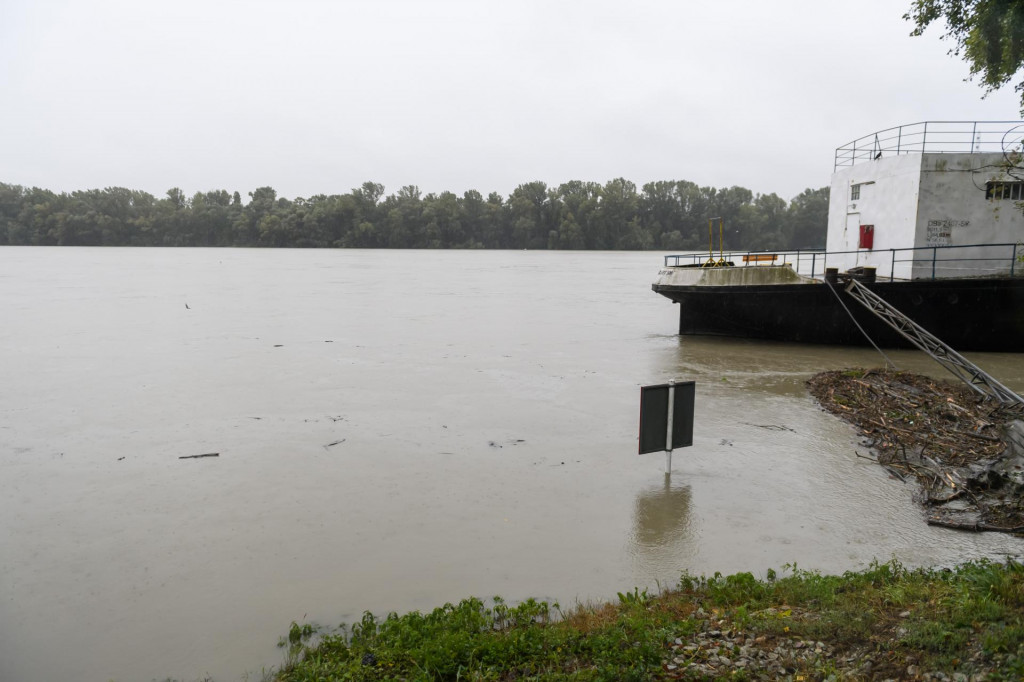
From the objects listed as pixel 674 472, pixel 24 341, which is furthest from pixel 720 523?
pixel 24 341

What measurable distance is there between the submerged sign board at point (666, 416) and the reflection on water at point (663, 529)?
18.5 inches

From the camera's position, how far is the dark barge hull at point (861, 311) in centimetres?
1841

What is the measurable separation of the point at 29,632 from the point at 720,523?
592cm

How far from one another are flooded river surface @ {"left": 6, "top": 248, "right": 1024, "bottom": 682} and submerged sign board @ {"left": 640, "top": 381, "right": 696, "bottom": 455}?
47 centimetres

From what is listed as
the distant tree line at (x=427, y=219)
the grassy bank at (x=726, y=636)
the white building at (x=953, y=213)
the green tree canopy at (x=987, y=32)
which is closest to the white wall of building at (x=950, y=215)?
the white building at (x=953, y=213)

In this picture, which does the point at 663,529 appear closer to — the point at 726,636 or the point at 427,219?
the point at 726,636

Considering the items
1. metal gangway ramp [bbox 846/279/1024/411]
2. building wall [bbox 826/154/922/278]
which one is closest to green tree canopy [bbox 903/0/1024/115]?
metal gangway ramp [bbox 846/279/1024/411]

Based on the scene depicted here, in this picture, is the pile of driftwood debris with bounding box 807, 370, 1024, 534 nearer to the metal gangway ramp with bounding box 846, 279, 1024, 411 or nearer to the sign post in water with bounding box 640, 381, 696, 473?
the metal gangway ramp with bounding box 846, 279, 1024, 411

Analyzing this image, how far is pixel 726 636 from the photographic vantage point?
446 centimetres

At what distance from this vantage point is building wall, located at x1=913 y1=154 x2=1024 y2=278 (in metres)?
18.6

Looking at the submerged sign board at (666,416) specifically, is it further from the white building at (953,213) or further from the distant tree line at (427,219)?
the distant tree line at (427,219)

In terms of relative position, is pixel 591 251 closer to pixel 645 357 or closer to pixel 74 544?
pixel 645 357

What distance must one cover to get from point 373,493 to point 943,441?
707 centimetres

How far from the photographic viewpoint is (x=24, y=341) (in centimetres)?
2109
